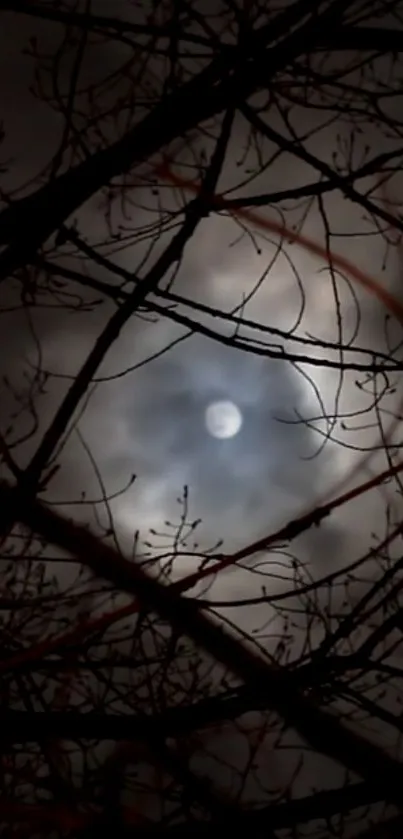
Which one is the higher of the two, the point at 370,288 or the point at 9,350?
the point at 370,288

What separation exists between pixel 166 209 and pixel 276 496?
0.43 m

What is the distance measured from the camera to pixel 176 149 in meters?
1.32

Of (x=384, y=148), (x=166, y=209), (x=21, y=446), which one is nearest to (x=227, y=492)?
(x=21, y=446)

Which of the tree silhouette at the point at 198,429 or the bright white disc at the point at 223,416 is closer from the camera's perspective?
the tree silhouette at the point at 198,429

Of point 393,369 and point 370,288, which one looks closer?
point 393,369

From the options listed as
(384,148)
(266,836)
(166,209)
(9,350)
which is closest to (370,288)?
(384,148)

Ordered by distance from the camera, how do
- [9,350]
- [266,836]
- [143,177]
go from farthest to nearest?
[9,350]
[143,177]
[266,836]

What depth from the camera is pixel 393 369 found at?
1.21 m

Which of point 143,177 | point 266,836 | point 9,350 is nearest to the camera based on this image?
point 266,836

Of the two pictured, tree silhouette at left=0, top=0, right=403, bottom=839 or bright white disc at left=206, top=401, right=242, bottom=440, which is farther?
bright white disc at left=206, top=401, right=242, bottom=440

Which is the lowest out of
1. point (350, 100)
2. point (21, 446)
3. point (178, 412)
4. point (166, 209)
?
point (21, 446)

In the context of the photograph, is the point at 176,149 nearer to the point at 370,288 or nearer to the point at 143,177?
the point at 143,177

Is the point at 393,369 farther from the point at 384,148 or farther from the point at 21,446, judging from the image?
the point at 21,446

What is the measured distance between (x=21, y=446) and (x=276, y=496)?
364mm
